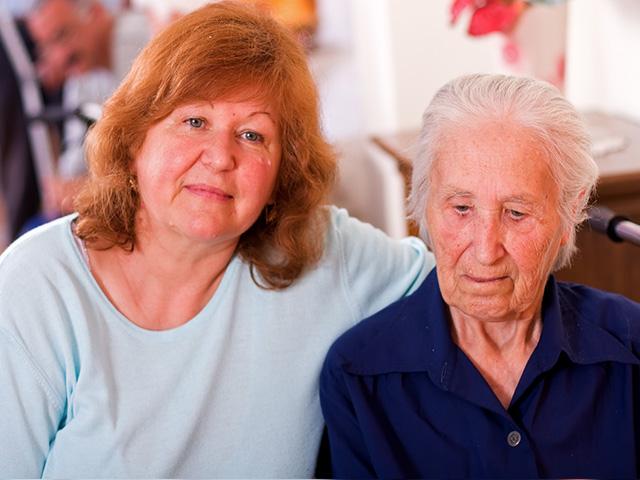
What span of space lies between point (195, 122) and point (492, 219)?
1.65 ft

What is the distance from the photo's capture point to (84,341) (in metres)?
1.60

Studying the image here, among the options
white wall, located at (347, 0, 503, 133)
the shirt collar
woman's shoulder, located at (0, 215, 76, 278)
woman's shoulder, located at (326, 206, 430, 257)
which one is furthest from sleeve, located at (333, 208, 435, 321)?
white wall, located at (347, 0, 503, 133)

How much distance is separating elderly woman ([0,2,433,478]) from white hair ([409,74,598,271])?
0.27 metres

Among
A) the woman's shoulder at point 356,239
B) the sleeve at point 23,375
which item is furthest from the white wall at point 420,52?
the sleeve at point 23,375

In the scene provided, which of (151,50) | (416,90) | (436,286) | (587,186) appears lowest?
(416,90)

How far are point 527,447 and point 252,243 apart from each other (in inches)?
24.2

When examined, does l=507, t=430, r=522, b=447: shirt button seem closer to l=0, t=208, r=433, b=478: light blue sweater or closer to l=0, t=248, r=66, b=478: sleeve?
l=0, t=208, r=433, b=478: light blue sweater

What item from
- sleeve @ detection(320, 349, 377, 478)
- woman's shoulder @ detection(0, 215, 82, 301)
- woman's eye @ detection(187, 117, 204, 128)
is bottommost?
sleeve @ detection(320, 349, 377, 478)

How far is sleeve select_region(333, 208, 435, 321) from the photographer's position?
1.79m

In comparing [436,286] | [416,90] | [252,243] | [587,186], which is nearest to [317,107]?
[252,243]

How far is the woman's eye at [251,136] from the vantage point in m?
1.63

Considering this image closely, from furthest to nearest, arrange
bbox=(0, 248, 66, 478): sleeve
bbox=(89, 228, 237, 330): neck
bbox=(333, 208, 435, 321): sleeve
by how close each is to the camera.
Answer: bbox=(333, 208, 435, 321): sleeve
bbox=(89, 228, 237, 330): neck
bbox=(0, 248, 66, 478): sleeve

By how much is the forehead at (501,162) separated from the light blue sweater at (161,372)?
1.28 feet

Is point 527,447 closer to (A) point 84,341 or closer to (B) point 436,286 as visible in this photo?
(B) point 436,286
